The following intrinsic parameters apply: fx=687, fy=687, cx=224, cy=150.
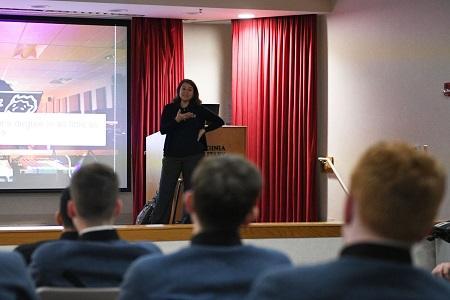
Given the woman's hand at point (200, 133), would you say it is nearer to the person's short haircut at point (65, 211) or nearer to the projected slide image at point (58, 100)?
the projected slide image at point (58, 100)

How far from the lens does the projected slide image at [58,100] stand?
7.79 metres

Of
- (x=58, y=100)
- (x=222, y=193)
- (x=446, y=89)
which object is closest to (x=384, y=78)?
(x=446, y=89)

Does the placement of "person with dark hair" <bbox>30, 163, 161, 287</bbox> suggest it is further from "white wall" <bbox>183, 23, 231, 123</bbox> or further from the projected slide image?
"white wall" <bbox>183, 23, 231, 123</bbox>

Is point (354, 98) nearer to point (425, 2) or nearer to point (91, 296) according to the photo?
point (425, 2)

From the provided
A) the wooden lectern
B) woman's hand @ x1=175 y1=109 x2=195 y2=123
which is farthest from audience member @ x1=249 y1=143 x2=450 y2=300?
the wooden lectern

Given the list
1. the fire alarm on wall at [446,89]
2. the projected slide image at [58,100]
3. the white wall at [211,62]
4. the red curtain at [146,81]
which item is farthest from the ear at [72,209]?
the white wall at [211,62]

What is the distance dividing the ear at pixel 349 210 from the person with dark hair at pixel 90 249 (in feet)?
2.52

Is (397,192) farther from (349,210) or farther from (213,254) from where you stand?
(213,254)

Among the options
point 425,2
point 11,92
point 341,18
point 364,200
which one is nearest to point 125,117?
point 11,92

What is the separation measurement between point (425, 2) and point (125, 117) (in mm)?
3847

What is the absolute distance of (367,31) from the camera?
21.3 ft

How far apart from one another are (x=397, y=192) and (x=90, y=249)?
918mm

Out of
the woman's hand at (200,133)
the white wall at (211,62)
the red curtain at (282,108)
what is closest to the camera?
the woman's hand at (200,133)

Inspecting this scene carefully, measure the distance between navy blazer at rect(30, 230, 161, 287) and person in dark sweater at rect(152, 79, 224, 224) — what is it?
347cm
